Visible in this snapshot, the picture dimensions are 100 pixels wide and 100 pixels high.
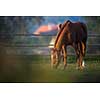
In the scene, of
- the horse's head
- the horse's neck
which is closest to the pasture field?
the horse's head

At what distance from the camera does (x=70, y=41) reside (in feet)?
10.7

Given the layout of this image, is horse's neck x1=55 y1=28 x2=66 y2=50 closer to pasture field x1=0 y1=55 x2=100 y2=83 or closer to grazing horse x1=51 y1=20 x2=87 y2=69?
grazing horse x1=51 y1=20 x2=87 y2=69

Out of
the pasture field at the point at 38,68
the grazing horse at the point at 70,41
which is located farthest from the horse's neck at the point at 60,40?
the pasture field at the point at 38,68

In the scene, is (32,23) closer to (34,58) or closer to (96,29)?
(34,58)

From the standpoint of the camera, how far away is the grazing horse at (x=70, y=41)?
3230mm

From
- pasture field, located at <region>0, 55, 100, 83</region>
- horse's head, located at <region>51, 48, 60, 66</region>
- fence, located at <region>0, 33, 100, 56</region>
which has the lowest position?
pasture field, located at <region>0, 55, 100, 83</region>

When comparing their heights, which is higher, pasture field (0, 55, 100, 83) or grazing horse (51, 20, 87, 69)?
grazing horse (51, 20, 87, 69)

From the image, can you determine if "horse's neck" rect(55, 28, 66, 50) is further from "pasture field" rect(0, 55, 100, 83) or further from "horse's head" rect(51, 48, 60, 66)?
"pasture field" rect(0, 55, 100, 83)

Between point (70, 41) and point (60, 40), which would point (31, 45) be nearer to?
point (60, 40)

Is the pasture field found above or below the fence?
below

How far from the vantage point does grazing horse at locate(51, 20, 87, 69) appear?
3.23 m
